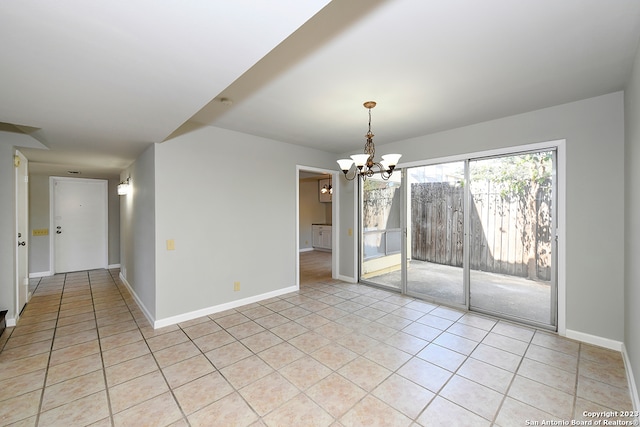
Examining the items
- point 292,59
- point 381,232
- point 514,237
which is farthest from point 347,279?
point 292,59

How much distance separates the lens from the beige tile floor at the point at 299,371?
190 cm

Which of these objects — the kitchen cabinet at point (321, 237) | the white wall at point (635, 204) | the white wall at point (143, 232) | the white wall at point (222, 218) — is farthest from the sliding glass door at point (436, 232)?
the kitchen cabinet at point (321, 237)

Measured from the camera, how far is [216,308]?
12.4 ft

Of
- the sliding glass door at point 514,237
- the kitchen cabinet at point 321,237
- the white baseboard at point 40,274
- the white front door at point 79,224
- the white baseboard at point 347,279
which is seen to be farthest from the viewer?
the kitchen cabinet at point 321,237

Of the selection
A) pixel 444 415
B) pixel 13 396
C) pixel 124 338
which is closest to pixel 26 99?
pixel 13 396

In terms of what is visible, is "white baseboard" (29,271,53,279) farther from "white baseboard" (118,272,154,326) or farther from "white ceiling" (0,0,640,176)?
"white ceiling" (0,0,640,176)

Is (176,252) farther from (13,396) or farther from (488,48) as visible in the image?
(488,48)

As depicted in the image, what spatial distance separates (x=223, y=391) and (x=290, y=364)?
0.61 m

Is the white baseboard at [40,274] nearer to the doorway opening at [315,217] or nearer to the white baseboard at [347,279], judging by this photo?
the doorway opening at [315,217]

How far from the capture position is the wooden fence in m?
→ 3.29

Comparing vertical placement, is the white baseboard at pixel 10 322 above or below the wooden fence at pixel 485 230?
below

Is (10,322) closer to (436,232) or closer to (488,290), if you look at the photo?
(436,232)

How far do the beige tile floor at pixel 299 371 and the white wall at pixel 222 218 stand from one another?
1.65 feet

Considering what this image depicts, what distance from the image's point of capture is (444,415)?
1877 mm
